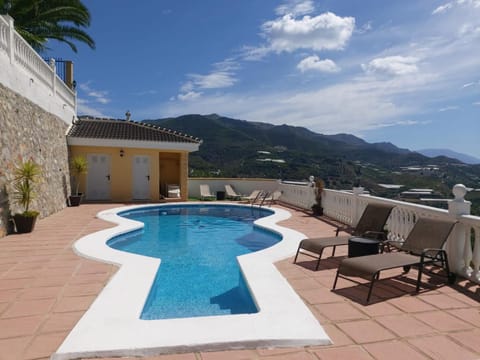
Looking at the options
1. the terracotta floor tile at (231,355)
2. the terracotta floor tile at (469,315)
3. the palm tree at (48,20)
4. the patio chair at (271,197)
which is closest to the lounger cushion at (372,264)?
the terracotta floor tile at (469,315)

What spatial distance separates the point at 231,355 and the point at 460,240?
14.0ft

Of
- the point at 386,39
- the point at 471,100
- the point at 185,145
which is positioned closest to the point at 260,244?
the point at 386,39

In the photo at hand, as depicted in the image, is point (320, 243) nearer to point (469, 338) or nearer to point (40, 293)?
point (469, 338)

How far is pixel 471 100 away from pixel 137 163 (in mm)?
16169

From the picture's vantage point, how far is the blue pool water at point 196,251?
4.68 m

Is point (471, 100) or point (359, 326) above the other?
point (471, 100)

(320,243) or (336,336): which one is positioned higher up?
(320,243)

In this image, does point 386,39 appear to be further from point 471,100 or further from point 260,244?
point 260,244

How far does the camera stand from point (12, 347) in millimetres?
2906

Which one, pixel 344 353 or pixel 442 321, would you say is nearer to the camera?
pixel 344 353

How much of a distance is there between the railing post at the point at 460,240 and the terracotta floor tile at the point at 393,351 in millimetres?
2786

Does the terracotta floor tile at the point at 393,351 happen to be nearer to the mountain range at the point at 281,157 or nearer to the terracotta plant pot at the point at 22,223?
the mountain range at the point at 281,157

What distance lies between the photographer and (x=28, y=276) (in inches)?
194

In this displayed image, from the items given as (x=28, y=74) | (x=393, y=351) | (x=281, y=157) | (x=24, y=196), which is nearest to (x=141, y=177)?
(x=28, y=74)
